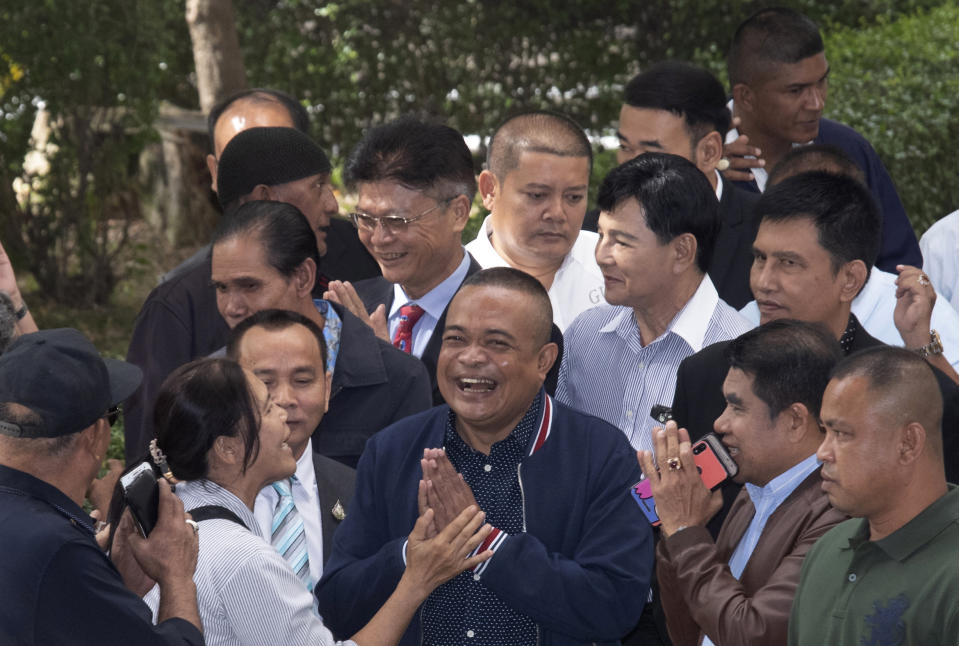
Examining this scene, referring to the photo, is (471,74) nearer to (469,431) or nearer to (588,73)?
(588,73)

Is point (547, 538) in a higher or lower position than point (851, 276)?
lower

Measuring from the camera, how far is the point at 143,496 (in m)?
3.76

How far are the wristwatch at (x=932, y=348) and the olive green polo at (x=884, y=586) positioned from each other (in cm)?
139

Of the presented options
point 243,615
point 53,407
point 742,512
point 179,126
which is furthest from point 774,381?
point 179,126

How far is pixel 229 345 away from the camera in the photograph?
15.5 ft

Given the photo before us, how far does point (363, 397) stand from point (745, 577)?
173cm

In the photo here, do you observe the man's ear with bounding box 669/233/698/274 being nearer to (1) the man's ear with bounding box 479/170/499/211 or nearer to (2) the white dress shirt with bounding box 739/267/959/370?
(2) the white dress shirt with bounding box 739/267/959/370

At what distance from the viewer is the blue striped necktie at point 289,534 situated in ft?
14.3

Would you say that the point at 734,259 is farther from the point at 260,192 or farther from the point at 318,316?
the point at 260,192

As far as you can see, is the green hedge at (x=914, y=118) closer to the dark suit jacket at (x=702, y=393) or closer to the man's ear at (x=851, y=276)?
the man's ear at (x=851, y=276)

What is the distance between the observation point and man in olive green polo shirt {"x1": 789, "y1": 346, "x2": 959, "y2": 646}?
346 centimetres

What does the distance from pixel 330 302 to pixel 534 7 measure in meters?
9.62

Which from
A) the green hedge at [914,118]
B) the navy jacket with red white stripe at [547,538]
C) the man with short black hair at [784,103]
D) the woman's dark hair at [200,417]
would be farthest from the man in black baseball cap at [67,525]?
the green hedge at [914,118]

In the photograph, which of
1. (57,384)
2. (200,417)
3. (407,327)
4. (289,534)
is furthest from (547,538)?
(407,327)
